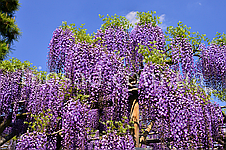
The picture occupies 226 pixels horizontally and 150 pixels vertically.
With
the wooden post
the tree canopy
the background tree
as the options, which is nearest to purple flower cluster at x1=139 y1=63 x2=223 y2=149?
the tree canopy

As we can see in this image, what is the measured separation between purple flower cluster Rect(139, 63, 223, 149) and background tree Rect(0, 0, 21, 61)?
9710 millimetres

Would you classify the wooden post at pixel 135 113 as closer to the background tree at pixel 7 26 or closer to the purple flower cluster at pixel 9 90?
the purple flower cluster at pixel 9 90

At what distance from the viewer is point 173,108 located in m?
4.38

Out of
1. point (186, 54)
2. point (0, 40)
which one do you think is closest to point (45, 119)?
point (186, 54)

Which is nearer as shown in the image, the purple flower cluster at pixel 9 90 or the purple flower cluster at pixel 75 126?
the purple flower cluster at pixel 75 126

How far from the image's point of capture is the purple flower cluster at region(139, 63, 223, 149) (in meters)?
4.27

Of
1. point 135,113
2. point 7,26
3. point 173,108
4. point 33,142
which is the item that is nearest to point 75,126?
point 33,142

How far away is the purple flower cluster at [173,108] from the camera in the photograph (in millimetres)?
4270

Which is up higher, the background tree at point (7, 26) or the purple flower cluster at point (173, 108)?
the background tree at point (7, 26)

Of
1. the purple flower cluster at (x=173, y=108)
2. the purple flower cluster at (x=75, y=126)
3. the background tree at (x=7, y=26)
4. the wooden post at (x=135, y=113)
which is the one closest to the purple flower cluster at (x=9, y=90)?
the purple flower cluster at (x=75, y=126)

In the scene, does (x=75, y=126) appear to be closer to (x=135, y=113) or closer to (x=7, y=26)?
(x=135, y=113)

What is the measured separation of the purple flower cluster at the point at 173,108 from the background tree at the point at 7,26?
971 centimetres

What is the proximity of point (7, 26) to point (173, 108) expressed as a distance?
1128cm

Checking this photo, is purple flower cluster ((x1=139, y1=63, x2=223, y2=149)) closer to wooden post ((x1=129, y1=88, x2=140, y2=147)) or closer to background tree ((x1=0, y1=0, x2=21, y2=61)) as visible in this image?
wooden post ((x1=129, y1=88, x2=140, y2=147))
